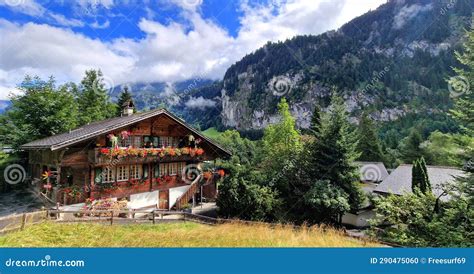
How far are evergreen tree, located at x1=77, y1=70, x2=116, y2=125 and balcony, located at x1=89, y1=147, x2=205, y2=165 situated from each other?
17553 millimetres

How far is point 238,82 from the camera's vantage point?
7564 inches

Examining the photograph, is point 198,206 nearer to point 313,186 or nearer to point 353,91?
point 313,186

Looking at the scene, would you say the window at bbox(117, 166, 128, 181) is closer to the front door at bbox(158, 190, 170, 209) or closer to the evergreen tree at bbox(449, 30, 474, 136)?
the front door at bbox(158, 190, 170, 209)

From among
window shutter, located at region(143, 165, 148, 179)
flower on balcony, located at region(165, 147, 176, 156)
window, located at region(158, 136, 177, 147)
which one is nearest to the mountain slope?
window, located at region(158, 136, 177, 147)

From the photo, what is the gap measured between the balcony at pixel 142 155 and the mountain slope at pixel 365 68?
118 m

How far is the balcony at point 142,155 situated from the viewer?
56.5ft

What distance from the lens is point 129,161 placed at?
19000mm

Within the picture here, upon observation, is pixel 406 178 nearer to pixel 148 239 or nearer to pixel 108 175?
pixel 148 239

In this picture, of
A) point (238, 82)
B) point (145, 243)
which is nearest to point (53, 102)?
point (145, 243)

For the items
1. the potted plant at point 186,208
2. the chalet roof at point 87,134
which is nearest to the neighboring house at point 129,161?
the chalet roof at point 87,134

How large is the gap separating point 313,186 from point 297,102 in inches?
5714

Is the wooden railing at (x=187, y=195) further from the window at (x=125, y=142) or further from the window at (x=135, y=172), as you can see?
the window at (x=125, y=142)

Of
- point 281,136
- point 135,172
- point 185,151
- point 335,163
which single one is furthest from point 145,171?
point 281,136

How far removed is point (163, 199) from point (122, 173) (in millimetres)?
4348
